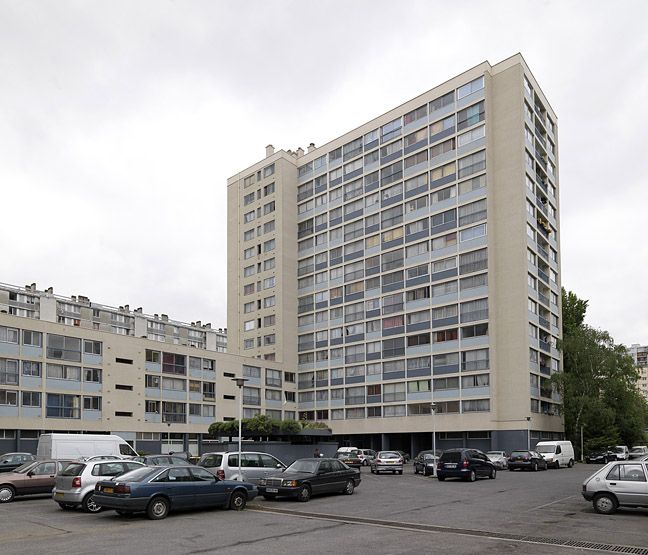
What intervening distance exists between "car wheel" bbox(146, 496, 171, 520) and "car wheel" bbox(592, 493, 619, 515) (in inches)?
484

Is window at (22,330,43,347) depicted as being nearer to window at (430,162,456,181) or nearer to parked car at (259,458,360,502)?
parked car at (259,458,360,502)

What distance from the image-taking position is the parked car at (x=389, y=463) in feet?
148

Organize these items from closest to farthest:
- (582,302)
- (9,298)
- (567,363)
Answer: (567,363)
(582,302)
(9,298)

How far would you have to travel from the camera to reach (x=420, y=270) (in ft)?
239

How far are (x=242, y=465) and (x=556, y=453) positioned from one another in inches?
1289

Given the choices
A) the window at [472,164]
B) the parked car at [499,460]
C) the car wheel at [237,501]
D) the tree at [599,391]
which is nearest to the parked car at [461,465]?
the parked car at [499,460]

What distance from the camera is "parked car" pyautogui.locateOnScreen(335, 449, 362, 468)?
164 ft

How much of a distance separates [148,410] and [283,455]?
22.3m

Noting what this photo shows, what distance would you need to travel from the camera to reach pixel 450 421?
222 ft

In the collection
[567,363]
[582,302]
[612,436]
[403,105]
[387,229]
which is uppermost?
[403,105]

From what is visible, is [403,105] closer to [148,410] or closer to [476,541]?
[148,410]

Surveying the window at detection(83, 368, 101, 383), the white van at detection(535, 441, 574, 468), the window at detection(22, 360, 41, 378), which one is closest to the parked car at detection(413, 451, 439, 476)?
the white van at detection(535, 441, 574, 468)

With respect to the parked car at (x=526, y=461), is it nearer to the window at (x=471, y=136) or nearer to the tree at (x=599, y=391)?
the tree at (x=599, y=391)

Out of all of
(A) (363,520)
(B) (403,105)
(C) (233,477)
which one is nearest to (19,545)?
(A) (363,520)
